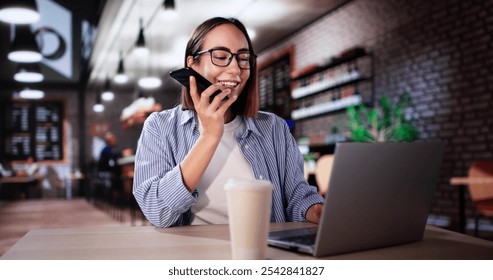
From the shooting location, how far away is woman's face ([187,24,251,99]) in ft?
4.05

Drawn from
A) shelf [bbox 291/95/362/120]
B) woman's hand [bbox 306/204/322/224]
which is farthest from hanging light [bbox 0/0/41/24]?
shelf [bbox 291/95/362/120]

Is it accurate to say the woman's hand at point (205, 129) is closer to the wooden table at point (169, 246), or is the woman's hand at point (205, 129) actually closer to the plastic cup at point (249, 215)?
the wooden table at point (169, 246)

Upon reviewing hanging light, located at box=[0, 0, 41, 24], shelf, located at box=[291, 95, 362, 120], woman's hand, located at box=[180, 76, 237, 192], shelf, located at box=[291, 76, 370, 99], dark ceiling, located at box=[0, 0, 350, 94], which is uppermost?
dark ceiling, located at box=[0, 0, 350, 94]

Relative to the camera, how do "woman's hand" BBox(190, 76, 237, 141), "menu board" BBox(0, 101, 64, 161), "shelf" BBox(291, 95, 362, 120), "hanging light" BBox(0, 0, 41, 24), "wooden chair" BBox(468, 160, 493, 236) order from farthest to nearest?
"menu board" BBox(0, 101, 64, 161)
"shelf" BBox(291, 95, 362, 120)
"hanging light" BBox(0, 0, 41, 24)
"wooden chair" BBox(468, 160, 493, 236)
"woman's hand" BBox(190, 76, 237, 141)

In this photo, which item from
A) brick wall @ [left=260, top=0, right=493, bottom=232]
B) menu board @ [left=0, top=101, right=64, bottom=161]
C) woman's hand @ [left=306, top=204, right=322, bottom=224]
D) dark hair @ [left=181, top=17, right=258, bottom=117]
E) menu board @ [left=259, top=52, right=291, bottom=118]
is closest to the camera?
woman's hand @ [left=306, top=204, right=322, bottom=224]

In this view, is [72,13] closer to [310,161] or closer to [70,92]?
[70,92]

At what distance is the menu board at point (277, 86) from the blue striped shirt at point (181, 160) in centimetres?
642

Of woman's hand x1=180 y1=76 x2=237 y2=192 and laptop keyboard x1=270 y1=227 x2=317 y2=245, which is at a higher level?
woman's hand x1=180 y1=76 x2=237 y2=192

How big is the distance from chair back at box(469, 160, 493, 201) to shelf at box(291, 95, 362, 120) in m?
2.45

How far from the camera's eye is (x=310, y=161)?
5.89 m

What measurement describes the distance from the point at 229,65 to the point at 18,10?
310 centimetres

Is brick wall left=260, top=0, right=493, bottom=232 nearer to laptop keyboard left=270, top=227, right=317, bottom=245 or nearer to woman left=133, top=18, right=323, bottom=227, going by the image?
woman left=133, top=18, right=323, bottom=227
